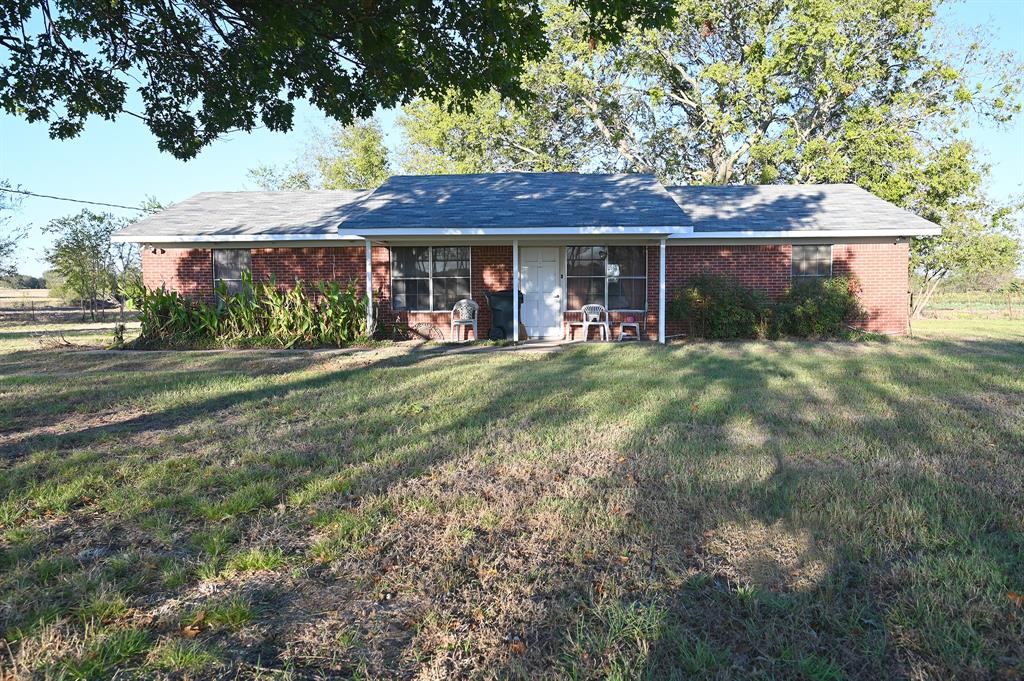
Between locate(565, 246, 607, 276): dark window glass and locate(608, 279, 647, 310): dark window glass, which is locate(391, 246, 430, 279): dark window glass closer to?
locate(565, 246, 607, 276): dark window glass

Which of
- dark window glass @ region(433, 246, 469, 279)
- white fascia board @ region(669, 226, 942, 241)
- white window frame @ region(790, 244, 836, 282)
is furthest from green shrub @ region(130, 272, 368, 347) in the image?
white window frame @ region(790, 244, 836, 282)

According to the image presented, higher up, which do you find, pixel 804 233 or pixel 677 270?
pixel 804 233

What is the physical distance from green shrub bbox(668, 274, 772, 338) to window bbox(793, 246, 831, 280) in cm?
145

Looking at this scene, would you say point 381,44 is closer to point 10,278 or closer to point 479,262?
point 479,262

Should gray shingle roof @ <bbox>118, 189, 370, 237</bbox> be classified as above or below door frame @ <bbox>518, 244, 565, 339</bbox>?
above

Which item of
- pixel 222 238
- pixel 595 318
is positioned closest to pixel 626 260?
pixel 595 318

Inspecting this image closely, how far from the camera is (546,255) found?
1465 cm

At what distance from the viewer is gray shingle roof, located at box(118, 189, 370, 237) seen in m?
14.8

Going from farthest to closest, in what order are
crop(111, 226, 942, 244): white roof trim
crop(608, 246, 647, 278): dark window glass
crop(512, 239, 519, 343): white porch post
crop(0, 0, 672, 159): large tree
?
crop(608, 246, 647, 278): dark window glass < crop(512, 239, 519, 343): white porch post < crop(111, 226, 942, 244): white roof trim < crop(0, 0, 672, 159): large tree

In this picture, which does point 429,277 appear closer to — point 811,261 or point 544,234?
point 544,234

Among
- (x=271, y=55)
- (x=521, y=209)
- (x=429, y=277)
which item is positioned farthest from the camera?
(x=429, y=277)

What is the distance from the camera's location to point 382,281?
1488cm

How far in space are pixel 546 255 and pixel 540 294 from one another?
936mm

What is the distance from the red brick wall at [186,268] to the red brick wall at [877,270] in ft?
50.4
